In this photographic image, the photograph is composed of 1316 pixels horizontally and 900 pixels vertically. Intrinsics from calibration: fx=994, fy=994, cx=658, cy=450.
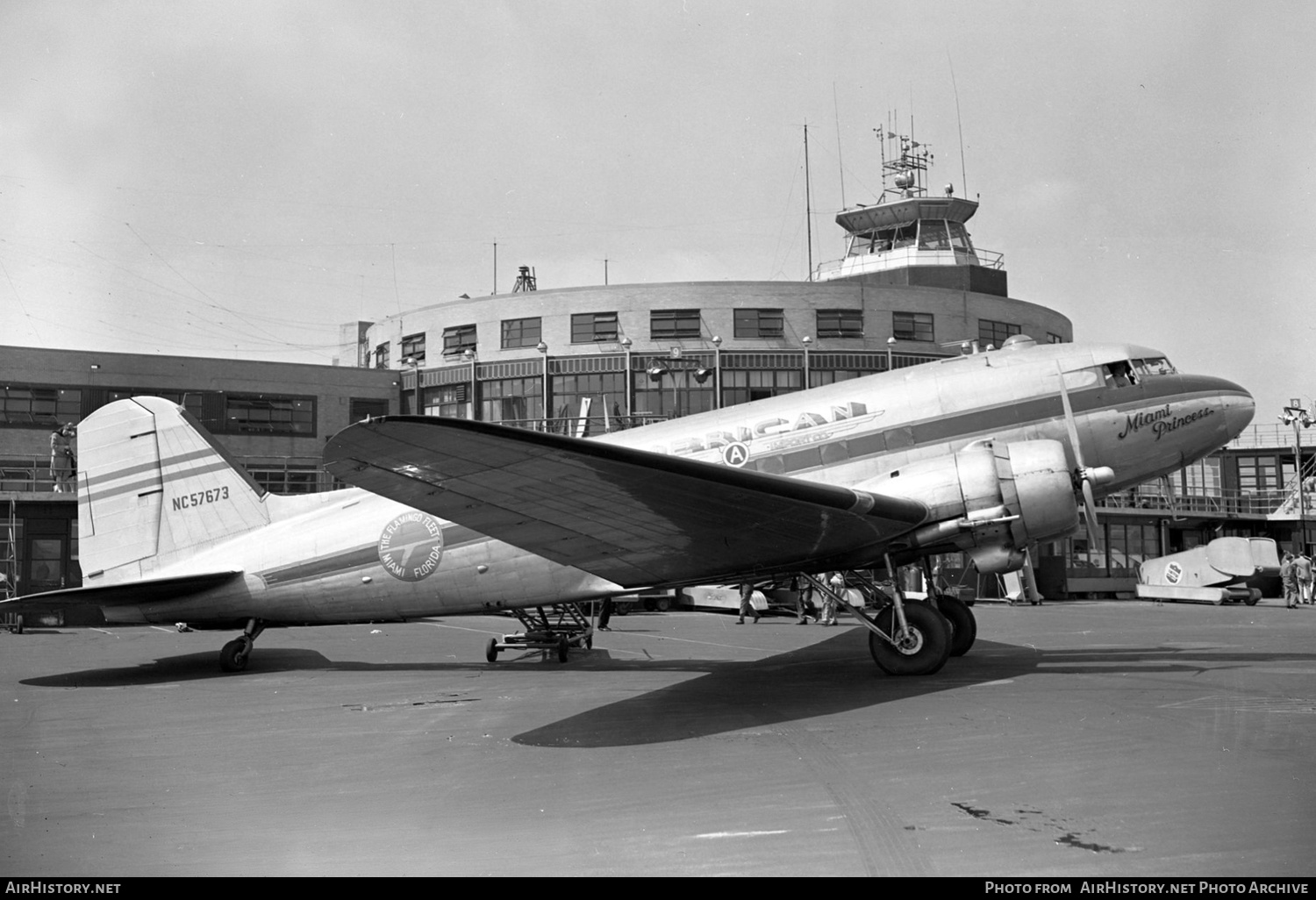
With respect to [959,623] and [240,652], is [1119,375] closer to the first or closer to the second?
[959,623]

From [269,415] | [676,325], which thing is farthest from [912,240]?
[269,415]

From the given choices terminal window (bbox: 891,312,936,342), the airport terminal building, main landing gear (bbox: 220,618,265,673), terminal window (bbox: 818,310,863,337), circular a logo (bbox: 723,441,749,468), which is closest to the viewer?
circular a logo (bbox: 723,441,749,468)

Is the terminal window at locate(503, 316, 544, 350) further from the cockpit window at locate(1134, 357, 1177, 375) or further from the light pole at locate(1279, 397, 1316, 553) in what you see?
the light pole at locate(1279, 397, 1316, 553)

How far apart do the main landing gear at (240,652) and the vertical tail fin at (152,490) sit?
4.57 feet

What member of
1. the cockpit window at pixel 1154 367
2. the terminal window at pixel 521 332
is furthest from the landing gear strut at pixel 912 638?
the terminal window at pixel 521 332

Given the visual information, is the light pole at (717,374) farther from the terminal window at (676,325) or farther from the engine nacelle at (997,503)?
the engine nacelle at (997,503)

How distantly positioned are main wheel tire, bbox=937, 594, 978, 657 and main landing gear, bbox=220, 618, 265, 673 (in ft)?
30.9

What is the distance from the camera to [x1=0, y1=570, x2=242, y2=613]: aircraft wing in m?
12.5

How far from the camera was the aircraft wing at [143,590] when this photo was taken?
12.5 m

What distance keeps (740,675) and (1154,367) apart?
676cm

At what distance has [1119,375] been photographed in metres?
12.8

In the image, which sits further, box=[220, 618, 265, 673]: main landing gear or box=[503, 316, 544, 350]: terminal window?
box=[503, 316, 544, 350]: terminal window

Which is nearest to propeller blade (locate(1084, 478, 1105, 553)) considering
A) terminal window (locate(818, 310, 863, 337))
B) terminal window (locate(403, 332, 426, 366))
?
terminal window (locate(818, 310, 863, 337))

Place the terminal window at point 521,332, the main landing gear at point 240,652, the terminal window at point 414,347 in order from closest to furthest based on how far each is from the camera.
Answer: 1. the main landing gear at point 240,652
2. the terminal window at point 521,332
3. the terminal window at point 414,347
